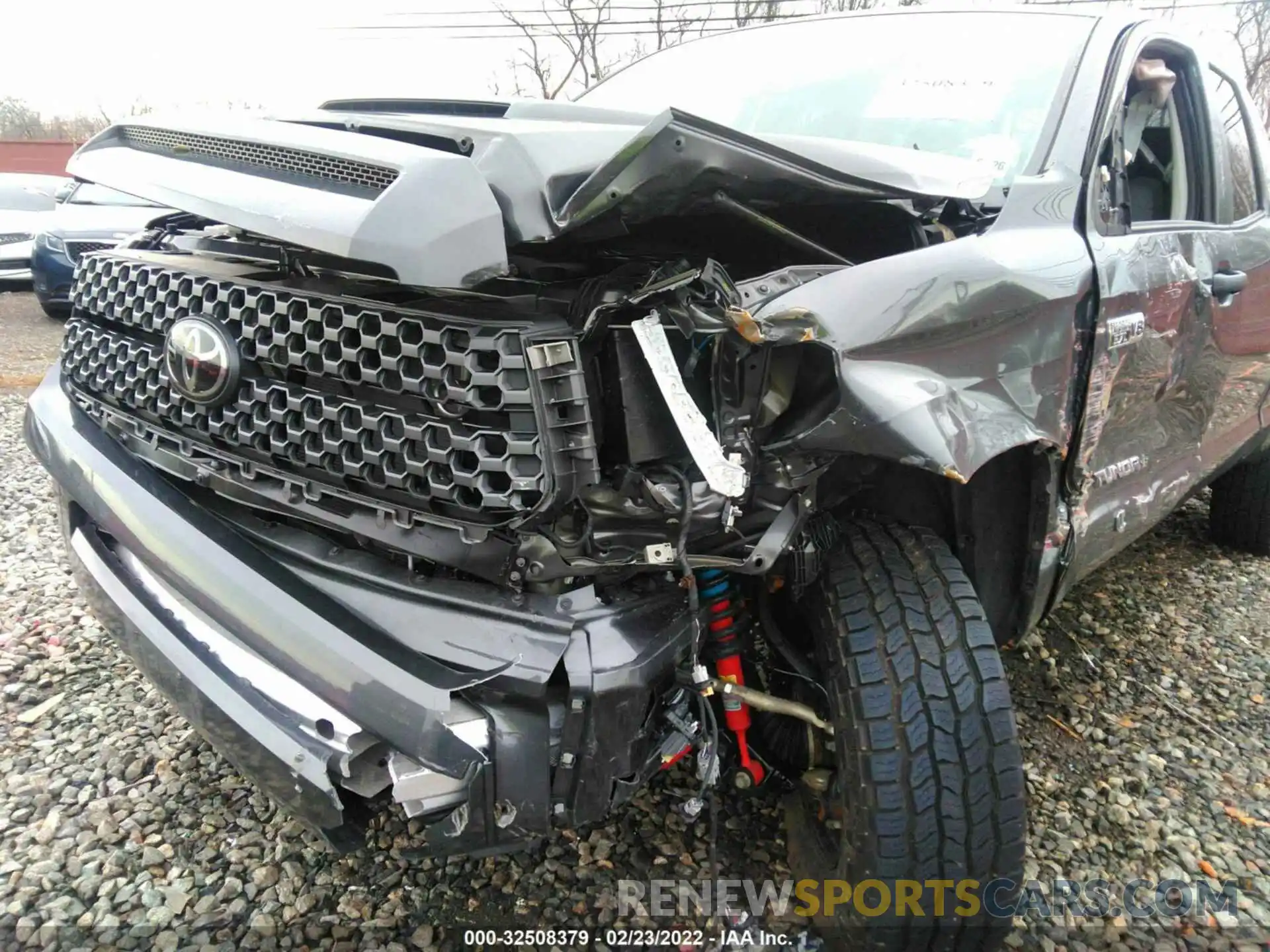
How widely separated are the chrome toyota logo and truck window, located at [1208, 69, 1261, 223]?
308 cm

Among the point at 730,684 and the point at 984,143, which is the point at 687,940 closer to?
the point at 730,684

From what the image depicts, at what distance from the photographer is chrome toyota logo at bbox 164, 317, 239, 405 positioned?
1.57 metres

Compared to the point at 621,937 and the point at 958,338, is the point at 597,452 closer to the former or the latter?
the point at 958,338

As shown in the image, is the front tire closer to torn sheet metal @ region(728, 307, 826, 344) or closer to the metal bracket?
the metal bracket

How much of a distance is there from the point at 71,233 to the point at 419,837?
8.70 m

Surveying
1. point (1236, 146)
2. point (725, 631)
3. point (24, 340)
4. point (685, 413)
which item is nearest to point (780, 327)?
point (685, 413)

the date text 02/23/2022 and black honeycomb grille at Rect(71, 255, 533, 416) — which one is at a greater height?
black honeycomb grille at Rect(71, 255, 533, 416)

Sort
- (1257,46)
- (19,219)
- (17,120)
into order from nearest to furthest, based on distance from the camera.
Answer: (19,219) < (1257,46) < (17,120)

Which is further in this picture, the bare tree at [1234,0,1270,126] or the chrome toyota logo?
the bare tree at [1234,0,1270,126]

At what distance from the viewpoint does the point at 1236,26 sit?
58.4 ft

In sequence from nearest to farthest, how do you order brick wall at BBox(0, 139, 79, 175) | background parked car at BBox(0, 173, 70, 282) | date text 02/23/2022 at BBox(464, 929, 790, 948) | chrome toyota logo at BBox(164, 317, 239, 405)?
chrome toyota logo at BBox(164, 317, 239, 405)
date text 02/23/2022 at BBox(464, 929, 790, 948)
background parked car at BBox(0, 173, 70, 282)
brick wall at BBox(0, 139, 79, 175)

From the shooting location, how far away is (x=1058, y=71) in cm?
220

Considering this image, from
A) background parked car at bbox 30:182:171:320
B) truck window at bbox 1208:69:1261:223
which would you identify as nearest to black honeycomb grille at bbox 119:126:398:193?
truck window at bbox 1208:69:1261:223

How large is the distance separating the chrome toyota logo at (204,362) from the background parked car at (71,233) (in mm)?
7509
